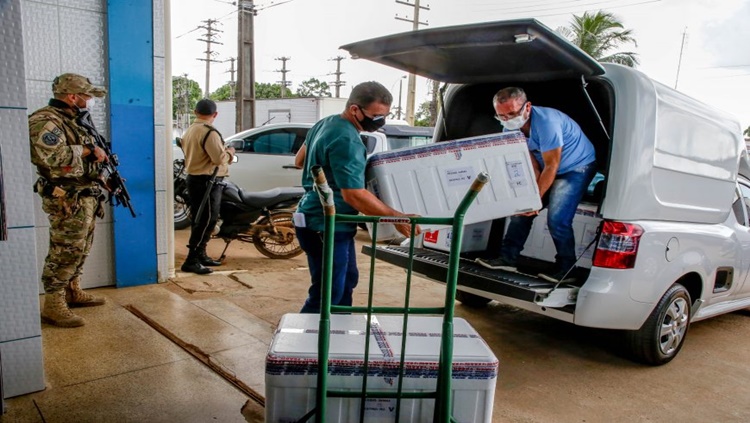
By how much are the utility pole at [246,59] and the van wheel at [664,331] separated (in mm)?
12125

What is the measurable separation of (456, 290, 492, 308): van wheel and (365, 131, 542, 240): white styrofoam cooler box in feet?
6.31

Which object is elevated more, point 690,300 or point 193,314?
point 690,300

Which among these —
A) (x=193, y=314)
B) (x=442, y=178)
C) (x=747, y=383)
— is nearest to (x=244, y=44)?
(x=193, y=314)

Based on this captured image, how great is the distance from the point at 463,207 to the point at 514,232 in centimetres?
250

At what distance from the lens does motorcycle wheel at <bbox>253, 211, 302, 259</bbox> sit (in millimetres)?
6477

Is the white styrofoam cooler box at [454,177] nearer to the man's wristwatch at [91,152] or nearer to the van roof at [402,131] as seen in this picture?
the man's wristwatch at [91,152]

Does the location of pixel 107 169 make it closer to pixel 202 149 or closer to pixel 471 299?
pixel 202 149

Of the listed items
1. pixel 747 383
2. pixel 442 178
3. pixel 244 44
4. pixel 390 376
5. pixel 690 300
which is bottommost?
pixel 747 383

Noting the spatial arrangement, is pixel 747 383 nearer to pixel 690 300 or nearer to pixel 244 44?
pixel 690 300

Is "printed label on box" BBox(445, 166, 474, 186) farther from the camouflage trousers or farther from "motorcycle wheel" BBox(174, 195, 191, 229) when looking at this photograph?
"motorcycle wheel" BBox(174, 195, 191, 229)

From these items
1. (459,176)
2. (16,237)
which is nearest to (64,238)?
(16,237)

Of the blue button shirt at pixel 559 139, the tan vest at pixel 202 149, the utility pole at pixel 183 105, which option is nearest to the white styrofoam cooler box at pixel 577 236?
the blue button shirt at pixel 559 139

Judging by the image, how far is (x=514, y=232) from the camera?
417 centimetres

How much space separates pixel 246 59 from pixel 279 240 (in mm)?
9427
